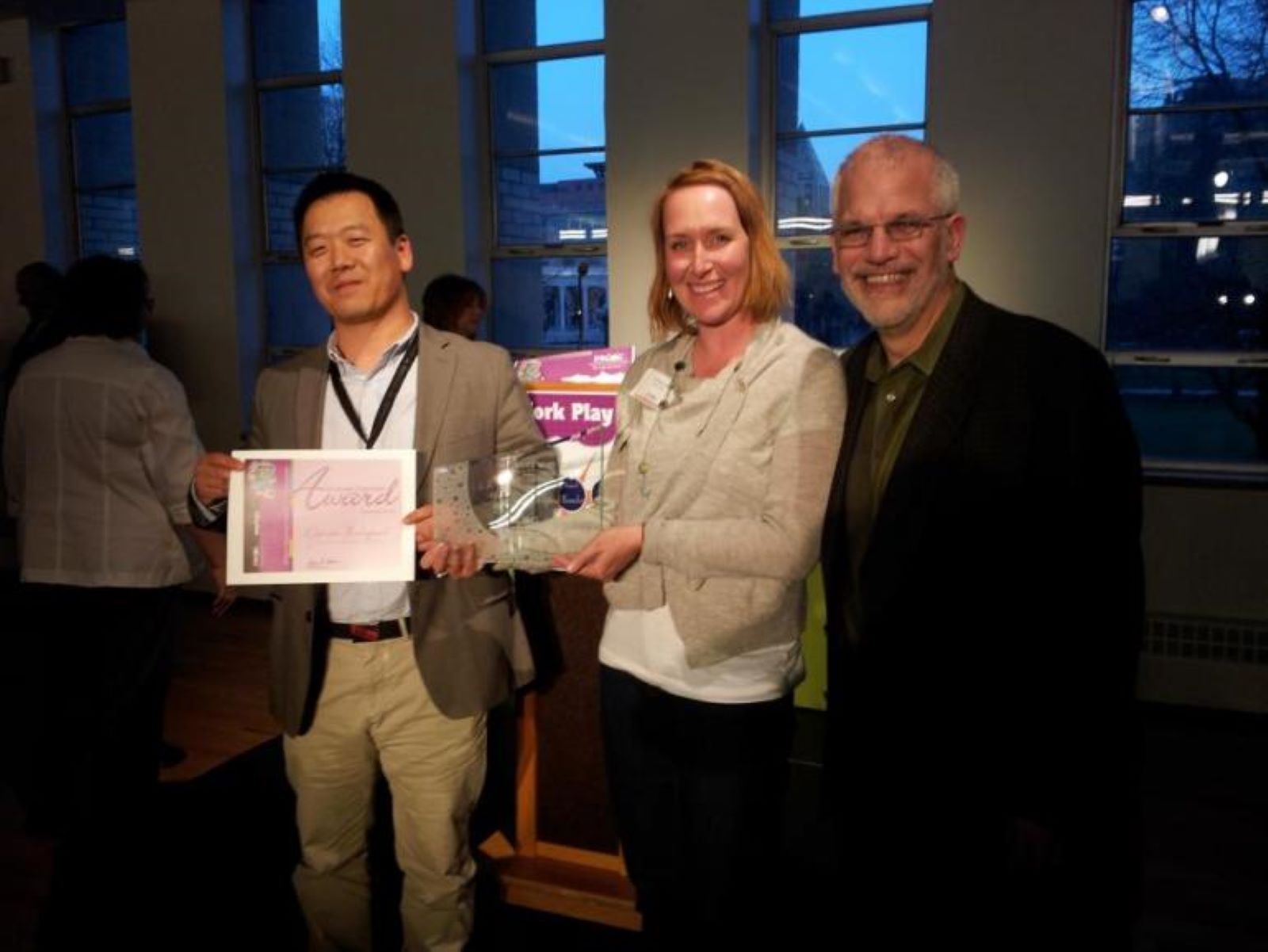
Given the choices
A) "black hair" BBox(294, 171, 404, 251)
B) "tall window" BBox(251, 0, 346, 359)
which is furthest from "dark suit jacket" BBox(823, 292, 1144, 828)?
"tall window" BBox(251, 0, 346, 359)

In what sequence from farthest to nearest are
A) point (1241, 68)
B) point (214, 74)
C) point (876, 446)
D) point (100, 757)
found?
point (214, 74) → point (1241, 68) → point (100, 757) → point (876, 446)

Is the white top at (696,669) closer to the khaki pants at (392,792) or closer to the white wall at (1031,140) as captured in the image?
Result: the khaki pants at (392,792)

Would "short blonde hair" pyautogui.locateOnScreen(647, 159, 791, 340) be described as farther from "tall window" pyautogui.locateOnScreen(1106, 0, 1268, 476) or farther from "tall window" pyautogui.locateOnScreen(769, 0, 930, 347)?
"tall window" pyautogui.locateOnScreen(1106, 0, 1268, 476)

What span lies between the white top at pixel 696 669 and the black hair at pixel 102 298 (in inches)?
76.6

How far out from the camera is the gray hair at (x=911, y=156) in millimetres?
1487

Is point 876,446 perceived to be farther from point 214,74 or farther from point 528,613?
point 214,74

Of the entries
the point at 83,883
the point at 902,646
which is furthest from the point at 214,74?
the point at 902,646

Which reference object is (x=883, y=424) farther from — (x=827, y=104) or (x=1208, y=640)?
(x=827, y=104)

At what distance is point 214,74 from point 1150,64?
4.99m

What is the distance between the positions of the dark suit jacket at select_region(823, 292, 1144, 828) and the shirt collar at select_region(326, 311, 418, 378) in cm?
95

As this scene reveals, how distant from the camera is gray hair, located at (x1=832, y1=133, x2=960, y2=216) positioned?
149cm

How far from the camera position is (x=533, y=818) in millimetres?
2596

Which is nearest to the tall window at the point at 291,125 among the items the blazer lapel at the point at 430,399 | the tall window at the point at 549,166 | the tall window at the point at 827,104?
the tall window at the point at 549,166

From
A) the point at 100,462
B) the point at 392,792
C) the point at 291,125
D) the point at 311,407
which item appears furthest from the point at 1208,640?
the point at 291,125
